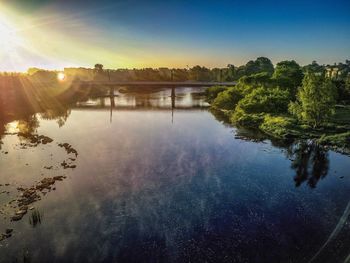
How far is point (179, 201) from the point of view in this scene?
3158 cm

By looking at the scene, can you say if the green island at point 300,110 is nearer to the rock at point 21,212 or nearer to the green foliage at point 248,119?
the green foliage at point 248,119

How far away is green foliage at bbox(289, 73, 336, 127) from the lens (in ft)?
191

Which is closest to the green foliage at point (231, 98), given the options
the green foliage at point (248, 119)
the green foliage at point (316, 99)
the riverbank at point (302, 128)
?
the green foliage at point (248, 119)

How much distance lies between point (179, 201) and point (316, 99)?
43.1 metres

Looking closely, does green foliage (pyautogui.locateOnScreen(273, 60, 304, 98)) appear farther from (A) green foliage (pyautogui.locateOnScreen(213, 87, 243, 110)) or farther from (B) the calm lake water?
(B) the calm lake water

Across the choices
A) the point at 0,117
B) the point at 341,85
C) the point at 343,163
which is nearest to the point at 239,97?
the point at 341,85

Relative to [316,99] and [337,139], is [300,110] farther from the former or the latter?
[337,139]

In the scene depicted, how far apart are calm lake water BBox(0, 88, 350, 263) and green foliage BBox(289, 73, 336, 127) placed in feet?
37.9

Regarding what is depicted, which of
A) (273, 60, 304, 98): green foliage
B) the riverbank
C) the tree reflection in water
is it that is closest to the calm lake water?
the tree reflection in water

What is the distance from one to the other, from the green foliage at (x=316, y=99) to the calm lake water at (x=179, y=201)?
11551 mm

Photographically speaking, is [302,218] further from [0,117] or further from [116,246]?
[0,117]

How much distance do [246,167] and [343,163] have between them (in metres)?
15.9

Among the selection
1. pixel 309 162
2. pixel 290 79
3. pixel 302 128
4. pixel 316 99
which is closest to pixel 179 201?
pixel 309 162

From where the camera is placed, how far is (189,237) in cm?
2491
